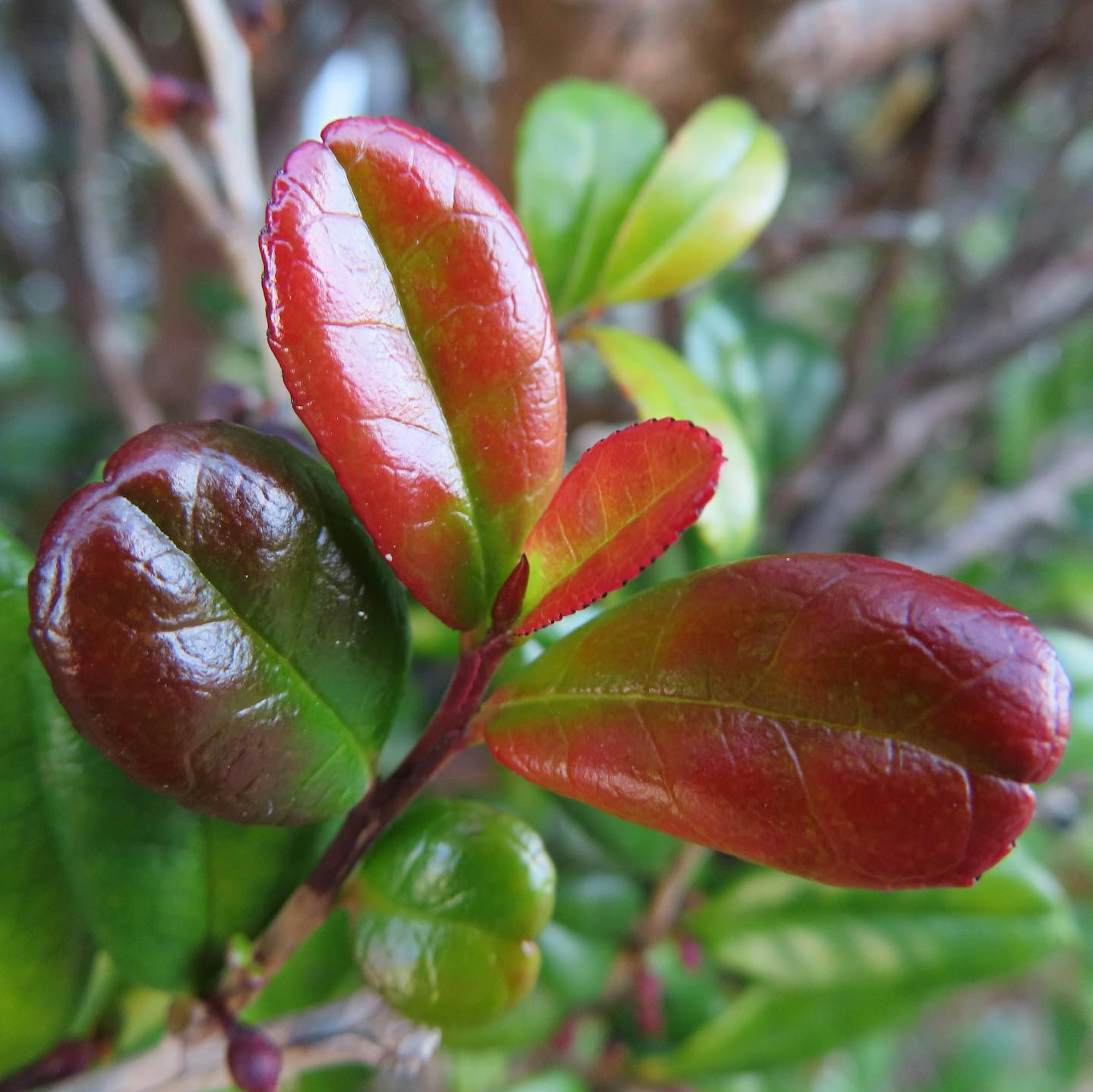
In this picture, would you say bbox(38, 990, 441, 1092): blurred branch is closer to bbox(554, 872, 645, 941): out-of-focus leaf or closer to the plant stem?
the plant stem

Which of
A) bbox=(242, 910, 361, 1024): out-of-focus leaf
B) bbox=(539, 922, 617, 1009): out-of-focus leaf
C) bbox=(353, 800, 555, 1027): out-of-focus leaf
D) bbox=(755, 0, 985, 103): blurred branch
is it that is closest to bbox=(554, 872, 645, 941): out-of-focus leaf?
bbox=(539, 922, 617, 1009): out-of-focus leaf

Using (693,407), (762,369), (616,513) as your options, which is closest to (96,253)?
(762,369)

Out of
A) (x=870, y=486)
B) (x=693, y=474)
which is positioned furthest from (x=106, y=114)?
(x=693, y=474)

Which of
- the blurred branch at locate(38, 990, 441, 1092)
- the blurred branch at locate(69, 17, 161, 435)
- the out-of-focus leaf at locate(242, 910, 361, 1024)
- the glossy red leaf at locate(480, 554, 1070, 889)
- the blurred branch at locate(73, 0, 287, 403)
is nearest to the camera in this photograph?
the glossy red leaf at locate(480, 554, 1070, 889)

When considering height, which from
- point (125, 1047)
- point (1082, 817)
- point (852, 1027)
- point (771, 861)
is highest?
point (771, 861)

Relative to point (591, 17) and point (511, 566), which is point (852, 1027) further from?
point (591, 17)
